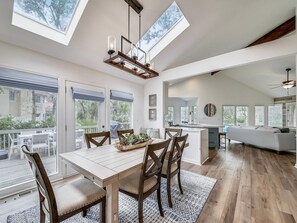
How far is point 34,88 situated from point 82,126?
1181 mm

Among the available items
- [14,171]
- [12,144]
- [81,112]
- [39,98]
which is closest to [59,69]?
[39,98]

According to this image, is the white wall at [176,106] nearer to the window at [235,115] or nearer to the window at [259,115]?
the window at [235,115]

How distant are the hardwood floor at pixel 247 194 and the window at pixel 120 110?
2.00 meters

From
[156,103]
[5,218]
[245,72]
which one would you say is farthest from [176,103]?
[5,218]

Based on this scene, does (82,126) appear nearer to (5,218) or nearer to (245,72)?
(5,218)

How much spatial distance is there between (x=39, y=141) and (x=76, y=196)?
1966 mm

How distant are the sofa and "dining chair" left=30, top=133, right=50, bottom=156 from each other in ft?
20.5

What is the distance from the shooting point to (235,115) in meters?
8.12

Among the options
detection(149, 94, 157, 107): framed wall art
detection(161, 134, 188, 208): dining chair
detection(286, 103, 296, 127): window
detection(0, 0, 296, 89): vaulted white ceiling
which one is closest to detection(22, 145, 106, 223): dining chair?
detection(161, 134, 188, 208): dining chair

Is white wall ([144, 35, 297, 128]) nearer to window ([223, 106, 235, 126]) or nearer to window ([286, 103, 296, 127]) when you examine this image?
window ([223, 106, 235, 126])

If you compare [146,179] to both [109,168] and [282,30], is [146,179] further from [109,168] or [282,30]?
[282,30]

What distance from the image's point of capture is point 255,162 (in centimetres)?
372

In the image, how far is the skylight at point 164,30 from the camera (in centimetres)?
314

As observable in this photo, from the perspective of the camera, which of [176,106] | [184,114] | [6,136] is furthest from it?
[184,114]
